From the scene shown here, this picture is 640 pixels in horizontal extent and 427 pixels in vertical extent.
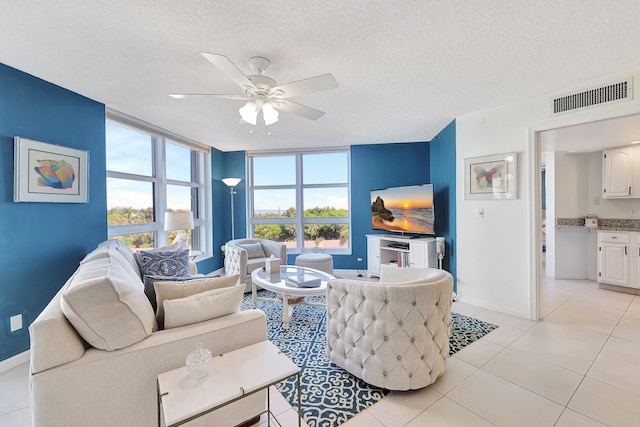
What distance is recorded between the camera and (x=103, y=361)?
1.18m

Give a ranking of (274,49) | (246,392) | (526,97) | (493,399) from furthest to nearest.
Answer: (526,97) < (274,49) < (493,399) < (246,392)

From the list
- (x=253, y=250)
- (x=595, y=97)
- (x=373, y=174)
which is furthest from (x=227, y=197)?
(x=595, y=97)

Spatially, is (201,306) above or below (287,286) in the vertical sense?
above

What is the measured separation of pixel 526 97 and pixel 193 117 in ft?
12.5

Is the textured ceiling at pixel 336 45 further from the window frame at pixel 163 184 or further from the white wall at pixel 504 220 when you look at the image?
the window frame at pixel 163 184

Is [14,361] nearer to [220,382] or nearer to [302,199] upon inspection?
[220,382]

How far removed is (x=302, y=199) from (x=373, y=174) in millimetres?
1431

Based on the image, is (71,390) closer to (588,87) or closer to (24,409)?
(24,409)

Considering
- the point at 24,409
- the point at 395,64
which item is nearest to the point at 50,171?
the point at 24,409

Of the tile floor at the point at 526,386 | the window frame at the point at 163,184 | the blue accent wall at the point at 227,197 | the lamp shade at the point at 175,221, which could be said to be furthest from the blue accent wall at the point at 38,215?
the blue accent wall at the point at 227,197

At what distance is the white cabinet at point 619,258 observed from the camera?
12.1 ft

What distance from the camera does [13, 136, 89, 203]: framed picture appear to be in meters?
2.22

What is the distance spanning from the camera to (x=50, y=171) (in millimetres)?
2438

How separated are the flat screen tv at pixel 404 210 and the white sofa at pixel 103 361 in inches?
132
